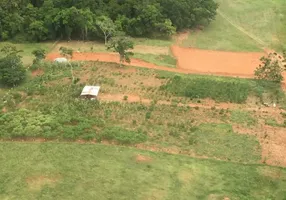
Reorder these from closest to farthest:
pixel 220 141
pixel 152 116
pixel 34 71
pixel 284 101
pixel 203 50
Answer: pixel 220 141
pixel 152 116
pixel 284 101
pixel 34 71
pixel 203 50

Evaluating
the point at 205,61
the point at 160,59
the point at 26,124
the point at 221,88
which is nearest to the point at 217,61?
the point at 205,61

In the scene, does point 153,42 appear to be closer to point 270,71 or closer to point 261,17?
point 270,71

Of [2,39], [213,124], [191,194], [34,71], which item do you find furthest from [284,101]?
[2,39]

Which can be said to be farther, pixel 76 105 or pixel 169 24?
pixel 169 24

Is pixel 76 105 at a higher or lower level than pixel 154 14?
lower

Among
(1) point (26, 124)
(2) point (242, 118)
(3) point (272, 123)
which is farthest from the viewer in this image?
(2) point (242, 118)

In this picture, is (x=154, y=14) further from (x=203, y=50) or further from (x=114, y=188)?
(x=114, y=188)
